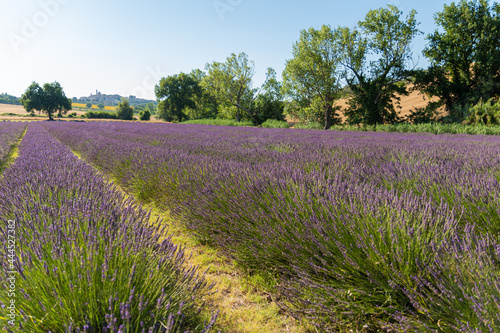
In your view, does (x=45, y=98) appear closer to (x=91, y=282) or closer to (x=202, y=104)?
(x=202, y=104)

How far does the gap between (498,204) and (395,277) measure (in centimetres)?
93

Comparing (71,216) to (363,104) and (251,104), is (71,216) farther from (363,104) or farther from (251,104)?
(251,104)

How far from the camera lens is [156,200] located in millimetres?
3619

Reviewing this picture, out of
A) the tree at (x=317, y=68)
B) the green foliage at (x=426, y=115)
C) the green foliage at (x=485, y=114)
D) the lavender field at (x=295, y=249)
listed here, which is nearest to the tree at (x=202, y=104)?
the tree at (x=317, y=68)

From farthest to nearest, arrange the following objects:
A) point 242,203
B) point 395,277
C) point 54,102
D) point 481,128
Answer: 1. point 54,102
2. point 481,128
3. point 242,203
4. point 395,277

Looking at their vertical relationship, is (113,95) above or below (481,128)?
above

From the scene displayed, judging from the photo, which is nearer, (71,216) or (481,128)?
(71,216)

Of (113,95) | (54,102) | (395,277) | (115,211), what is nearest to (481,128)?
(395,277)

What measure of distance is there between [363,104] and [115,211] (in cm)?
2425

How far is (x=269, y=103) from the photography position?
1449 inches

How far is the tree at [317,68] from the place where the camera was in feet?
72.2

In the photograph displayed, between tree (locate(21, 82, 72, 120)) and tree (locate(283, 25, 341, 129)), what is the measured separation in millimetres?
51052

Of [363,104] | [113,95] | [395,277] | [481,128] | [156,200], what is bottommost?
[156,200]

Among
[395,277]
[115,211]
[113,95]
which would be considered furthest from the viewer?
[113,95]
